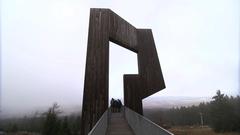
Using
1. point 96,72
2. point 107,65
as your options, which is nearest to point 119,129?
point 96,72

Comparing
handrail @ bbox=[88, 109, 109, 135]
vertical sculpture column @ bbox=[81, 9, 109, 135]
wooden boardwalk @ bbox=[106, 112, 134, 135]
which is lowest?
wooden boardwalk @ bbox=[106, 112, 134, 135]

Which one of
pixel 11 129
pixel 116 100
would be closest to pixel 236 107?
pixel 116 100

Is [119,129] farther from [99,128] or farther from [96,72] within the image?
[99,128]

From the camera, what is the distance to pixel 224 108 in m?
48.5

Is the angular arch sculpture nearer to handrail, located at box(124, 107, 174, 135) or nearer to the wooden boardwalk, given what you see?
the wooden boardwalk

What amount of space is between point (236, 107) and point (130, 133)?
4598cm

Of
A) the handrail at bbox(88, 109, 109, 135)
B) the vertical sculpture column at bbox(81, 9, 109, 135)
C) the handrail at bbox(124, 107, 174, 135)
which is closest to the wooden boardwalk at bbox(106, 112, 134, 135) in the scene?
the vertical sculpture column at bbox(81, 9, 109, 135)

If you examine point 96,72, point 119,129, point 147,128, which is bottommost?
point 119,129

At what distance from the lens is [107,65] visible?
1107 cm

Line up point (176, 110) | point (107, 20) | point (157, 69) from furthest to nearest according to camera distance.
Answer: point (176, 110) → point (157, 69) → point (107, 20)

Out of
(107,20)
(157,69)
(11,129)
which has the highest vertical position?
(107,20)

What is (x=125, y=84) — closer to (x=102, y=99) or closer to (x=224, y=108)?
(x=102, y=99)

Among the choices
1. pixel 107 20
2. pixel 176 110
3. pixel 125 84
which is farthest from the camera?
pixel 176 110

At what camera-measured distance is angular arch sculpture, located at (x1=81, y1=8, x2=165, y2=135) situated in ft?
33.6
